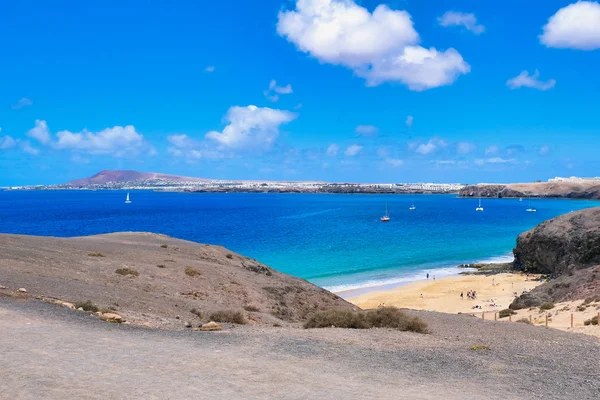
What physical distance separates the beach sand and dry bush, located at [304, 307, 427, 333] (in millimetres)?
12713

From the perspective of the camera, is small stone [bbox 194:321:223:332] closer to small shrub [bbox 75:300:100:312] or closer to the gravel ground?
the gravel ground

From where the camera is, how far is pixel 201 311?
20562mm

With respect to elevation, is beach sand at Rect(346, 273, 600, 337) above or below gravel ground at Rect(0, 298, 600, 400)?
below

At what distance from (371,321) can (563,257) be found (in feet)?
118

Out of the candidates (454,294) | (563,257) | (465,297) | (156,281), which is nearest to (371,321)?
(156,281)

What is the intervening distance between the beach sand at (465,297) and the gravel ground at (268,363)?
46.9ft

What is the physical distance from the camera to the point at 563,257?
1828 inches

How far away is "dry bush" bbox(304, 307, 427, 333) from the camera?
56.9ft

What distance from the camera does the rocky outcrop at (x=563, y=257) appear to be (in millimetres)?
32281

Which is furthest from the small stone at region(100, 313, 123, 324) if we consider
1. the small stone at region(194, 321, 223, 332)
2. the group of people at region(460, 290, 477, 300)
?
the group of people at region(460, 290, 477, 300)

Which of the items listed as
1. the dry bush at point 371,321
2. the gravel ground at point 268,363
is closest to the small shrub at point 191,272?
the dry bush at point 371,321

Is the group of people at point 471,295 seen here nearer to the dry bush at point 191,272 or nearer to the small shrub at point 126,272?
the dry bush at point 191,272

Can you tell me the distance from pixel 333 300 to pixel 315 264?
29840 millimetres

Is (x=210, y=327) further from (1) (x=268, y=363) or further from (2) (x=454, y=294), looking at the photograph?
(2) (x=454, y=294)
